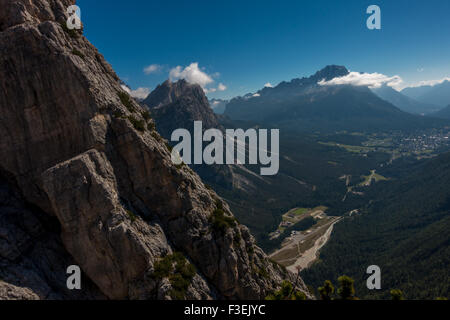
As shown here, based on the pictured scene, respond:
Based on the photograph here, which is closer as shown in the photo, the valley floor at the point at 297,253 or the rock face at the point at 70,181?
the rock face at the point at 70,181

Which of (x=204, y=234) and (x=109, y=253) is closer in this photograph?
(x=109, y=253)

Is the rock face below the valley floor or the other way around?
the other way around

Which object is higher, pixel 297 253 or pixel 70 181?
pixel 70 181

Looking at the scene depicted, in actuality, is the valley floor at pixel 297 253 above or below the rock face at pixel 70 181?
below

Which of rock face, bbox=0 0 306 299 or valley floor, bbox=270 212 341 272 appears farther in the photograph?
valley floor, bbox=270 212 341 272

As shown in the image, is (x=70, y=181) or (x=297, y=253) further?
(x=297, y=253)

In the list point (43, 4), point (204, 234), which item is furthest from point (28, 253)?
Result: point (43, 4)

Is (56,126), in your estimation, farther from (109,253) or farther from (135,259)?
(135,259)

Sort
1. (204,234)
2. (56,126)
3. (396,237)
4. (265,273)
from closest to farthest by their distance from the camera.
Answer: (56,126)
(204,234)
(265,273)
(396,237)
